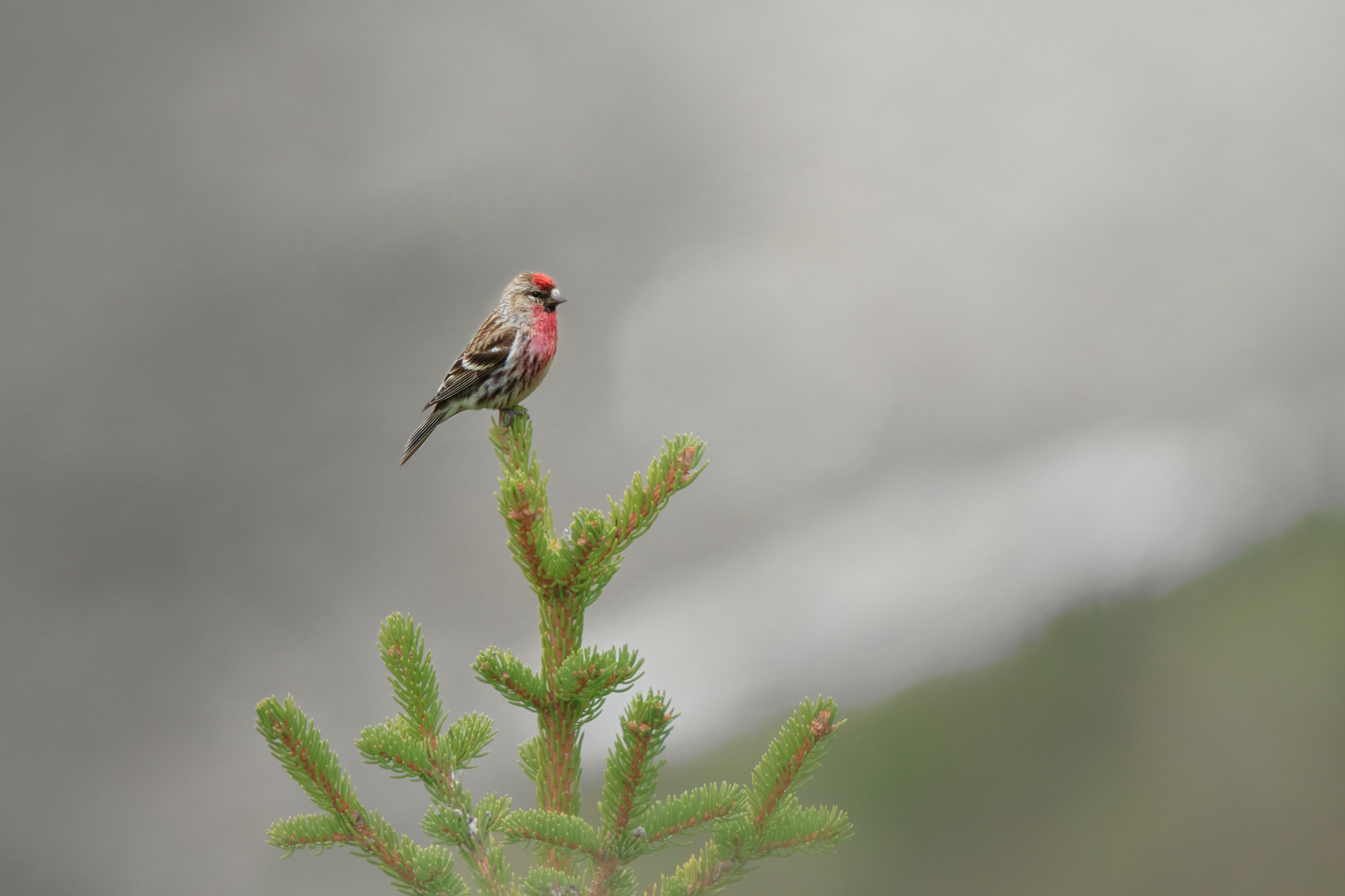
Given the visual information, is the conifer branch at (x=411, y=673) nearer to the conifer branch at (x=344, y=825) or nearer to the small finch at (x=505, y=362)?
the conifer branch at (x=344, y=825)

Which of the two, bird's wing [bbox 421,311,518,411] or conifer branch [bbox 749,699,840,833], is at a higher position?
bird's wing [bbox 421,311,518,411]

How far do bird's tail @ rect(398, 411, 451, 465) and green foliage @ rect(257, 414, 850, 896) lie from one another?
536 millimetres

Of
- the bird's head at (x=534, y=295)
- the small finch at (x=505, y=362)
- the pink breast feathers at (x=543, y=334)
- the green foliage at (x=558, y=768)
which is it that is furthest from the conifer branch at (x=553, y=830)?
the bird's head at (x=534, y=295)

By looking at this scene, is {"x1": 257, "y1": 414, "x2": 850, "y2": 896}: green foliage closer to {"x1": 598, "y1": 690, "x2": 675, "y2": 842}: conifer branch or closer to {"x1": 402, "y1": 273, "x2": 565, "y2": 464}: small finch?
{"x1": 598, "y1": 690, "x2": 675, "y2": 842}: conifer branch

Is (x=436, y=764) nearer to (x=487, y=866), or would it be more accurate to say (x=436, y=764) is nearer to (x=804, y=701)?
(x=487, y=866)

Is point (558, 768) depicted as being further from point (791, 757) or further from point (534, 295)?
point (534, 295)

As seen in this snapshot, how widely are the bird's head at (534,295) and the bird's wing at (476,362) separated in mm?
51

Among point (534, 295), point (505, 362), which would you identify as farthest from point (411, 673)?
point (534, 295)

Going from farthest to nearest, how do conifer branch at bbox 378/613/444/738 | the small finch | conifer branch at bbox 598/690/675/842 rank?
the small finch < conifer branch at bbox 378/613/444/738 < conifer branch at bbox 598/690/675/842

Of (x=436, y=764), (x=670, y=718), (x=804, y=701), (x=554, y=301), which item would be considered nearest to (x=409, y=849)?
(x=436, y=764)

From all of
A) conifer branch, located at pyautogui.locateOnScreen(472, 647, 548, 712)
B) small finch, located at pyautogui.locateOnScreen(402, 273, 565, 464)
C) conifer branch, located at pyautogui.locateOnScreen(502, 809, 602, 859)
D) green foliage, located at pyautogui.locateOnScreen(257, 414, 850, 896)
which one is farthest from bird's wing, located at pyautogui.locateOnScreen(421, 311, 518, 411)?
conifer branch, located at pyautogui.locateOnScreen(502, 809, 602, 859)

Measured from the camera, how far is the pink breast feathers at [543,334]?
1.40 meters

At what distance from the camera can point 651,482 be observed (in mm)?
916

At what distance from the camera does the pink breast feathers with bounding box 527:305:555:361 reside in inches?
55.2
